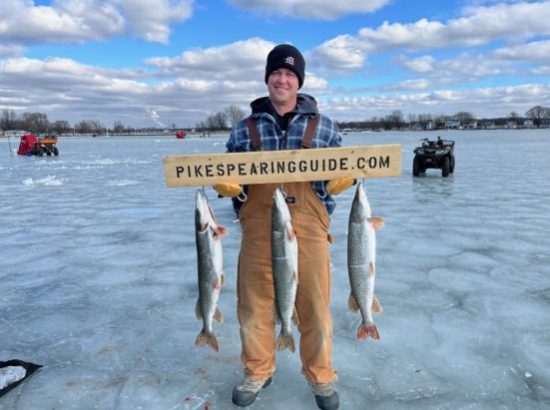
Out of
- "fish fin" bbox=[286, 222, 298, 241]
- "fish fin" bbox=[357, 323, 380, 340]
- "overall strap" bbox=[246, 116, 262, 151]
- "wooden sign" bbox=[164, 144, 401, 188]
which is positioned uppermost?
"overall strap" bbox=[246, 116, 262, 151]

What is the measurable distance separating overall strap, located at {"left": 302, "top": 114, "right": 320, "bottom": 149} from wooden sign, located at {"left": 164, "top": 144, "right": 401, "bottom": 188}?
15 centimetres

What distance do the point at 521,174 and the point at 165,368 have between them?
16230 mm

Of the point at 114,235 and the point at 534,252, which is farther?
the point at 114,235

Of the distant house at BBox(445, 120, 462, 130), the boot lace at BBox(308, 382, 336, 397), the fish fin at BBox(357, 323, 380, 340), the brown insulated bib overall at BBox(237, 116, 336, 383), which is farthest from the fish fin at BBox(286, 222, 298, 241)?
the distant house at BBox(445, 120, 462, 130)

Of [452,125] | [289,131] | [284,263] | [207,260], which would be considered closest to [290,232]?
[284,263]

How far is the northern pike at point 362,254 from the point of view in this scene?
3047 millimetres

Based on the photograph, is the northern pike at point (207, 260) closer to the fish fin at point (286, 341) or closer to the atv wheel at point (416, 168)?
the fish fin at point (286, 341)

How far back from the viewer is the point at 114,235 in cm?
827

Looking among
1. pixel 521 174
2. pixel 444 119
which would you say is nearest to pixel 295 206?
pixel 521 174

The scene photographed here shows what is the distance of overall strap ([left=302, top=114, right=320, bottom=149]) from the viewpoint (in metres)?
3.22

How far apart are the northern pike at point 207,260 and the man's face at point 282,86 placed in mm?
835

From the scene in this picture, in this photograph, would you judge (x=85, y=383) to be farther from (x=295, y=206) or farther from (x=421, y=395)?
(x=421, y=395)

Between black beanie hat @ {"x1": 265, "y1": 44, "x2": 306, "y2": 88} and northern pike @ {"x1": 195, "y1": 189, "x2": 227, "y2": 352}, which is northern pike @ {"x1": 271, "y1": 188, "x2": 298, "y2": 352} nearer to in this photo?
northern pike @ {"x1": 195, "y1": 189, "x2": 227, "y2": 352}

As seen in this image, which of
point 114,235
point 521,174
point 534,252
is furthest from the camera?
point 521,174
